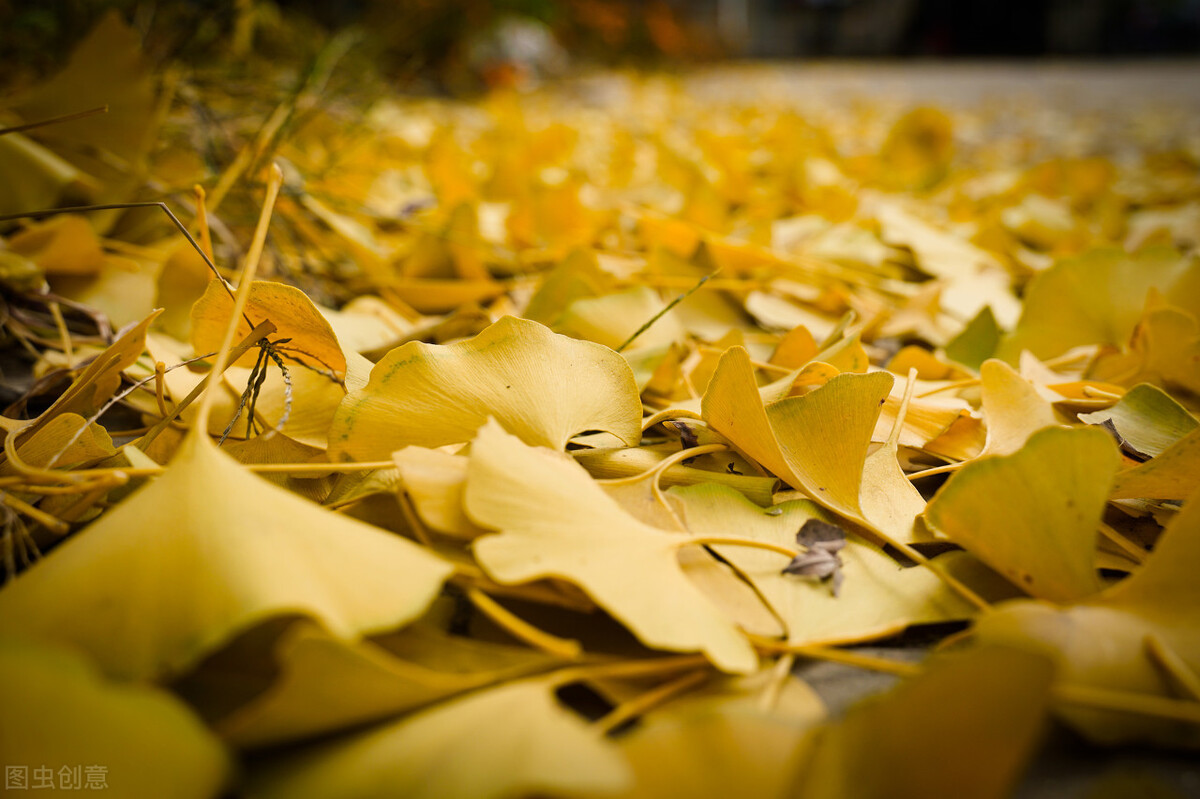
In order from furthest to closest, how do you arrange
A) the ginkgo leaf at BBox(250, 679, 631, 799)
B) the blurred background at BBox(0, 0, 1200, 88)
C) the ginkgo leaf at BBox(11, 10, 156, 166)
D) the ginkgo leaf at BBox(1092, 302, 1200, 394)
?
the blurred background at BBox(0, 0, 1200, 88) → the ginkgo leaf at BBox(11, 10, 156, 166) → the ginkgo leaf at BBox(1092, 302, 1200, 394) → the ginkgo leaf at BBox(250, 679, 631, 799)

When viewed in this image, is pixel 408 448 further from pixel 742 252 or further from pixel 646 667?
pixel 742 252

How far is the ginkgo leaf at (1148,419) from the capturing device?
1.12 feet

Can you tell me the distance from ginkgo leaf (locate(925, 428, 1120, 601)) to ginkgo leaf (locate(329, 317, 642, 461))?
149 millimetres

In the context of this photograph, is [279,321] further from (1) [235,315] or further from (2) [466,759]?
(2) [466,759]

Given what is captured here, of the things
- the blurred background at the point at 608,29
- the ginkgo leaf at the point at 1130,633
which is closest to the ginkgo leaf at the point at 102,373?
the ginkgo leaf at the point at 1130,633

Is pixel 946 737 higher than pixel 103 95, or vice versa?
pixel 103 95

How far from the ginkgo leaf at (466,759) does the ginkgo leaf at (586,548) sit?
38 mm

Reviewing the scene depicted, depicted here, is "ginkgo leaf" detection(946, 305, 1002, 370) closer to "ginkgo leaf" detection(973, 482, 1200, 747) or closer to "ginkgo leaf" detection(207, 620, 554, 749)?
"ginkgo leaf" detection(973, 482, 1200, 747)

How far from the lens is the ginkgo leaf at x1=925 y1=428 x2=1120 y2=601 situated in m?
0.24

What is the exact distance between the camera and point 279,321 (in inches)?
12.4

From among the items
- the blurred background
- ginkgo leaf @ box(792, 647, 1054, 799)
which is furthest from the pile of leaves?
the blurred background

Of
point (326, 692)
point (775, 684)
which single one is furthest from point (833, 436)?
point (326, 692)

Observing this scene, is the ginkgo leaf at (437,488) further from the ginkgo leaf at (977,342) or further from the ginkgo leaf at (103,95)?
the ginkgo leaf at (103,95)

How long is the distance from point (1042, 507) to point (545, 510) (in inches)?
6.5
